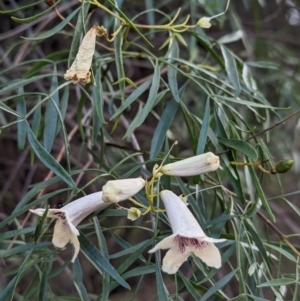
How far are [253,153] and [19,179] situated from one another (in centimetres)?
111

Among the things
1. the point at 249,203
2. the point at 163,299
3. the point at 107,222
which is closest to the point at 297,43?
the point at 107,222

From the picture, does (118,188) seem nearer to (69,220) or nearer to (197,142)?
(69,220)

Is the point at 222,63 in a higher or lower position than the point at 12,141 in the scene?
higher

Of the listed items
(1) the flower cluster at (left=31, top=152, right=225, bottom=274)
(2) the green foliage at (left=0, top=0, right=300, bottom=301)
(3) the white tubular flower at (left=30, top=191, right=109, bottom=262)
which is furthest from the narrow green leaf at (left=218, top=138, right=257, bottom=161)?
(3) the white tubular flower at (left=30, top=191, right=109, bottom=262)

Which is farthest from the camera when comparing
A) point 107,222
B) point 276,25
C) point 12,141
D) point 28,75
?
point 276,25

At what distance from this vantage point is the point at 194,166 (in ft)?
1.98

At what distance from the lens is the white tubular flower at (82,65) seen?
602 mm

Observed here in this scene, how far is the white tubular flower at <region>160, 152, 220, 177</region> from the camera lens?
60 centimetres

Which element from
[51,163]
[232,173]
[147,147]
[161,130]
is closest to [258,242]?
[232,173]

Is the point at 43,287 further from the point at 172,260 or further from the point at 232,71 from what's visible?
the point at 232,71

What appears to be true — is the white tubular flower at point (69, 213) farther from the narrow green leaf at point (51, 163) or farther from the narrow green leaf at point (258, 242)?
the narrow green leaf at point (258, 242)

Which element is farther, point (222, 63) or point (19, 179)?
point (19, 179)

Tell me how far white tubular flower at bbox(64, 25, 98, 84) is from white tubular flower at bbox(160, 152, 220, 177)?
0.14m

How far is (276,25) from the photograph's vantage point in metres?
1.95
